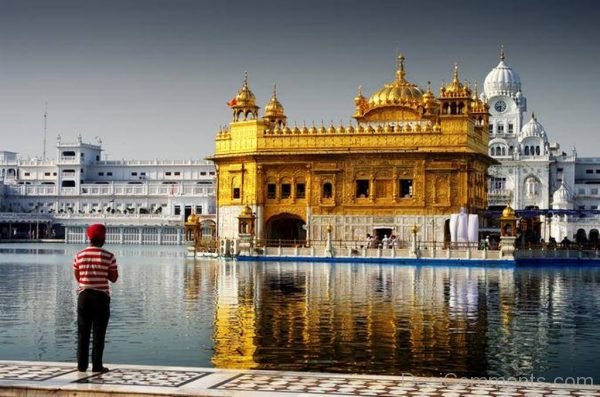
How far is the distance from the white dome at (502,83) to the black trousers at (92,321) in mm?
99718

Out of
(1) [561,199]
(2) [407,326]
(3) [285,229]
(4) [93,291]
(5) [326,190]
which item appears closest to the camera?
(4) [93,291]

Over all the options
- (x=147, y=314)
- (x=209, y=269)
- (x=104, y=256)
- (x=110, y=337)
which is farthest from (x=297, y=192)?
(x=104, y=256)

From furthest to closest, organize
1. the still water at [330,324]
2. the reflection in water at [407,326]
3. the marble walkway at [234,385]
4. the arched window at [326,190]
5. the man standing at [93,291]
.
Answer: the arched window at [326,190]
the still water at [330,324]
the reflection in water at [407,326]
the man standing at [93,291]
the marble walkway at [234,385]

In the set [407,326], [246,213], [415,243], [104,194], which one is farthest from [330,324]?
[104,194]

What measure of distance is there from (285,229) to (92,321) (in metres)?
47.8

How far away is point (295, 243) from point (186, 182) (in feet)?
241

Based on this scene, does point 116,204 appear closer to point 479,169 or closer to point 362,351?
point 479,169

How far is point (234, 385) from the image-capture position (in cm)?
1009

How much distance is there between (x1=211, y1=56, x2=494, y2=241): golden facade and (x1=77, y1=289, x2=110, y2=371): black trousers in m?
41.8

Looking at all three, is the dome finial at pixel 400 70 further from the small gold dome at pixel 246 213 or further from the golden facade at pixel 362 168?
the small gold dome at pixel 246 213

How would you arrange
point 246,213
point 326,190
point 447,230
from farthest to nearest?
1. point 326,190
2. point 447,230
3. point 246,213

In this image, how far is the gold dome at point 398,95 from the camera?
187ft

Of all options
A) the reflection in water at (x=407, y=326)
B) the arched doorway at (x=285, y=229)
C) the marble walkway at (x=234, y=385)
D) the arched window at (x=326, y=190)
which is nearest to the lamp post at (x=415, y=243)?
the arched window at (x=326, y=190)

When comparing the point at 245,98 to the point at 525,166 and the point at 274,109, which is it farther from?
the point at 525,166
